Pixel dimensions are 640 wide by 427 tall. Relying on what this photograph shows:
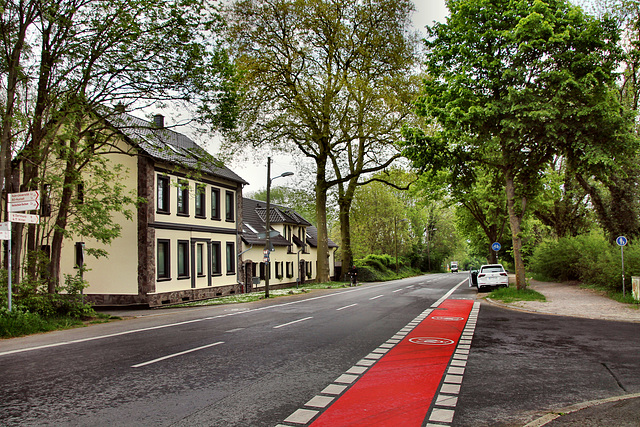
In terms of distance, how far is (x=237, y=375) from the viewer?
25.2 ft

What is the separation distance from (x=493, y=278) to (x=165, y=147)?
20.2m

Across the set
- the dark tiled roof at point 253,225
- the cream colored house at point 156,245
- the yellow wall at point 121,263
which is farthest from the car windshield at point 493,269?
the yellow wall at point 121,263

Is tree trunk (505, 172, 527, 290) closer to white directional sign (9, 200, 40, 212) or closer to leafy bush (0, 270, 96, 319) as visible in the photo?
leafy bush (0, 270, 96, 319)

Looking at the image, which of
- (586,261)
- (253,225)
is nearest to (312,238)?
(253,225)

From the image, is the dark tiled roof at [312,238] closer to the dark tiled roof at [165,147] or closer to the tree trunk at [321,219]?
the tree trunk at [321,219]

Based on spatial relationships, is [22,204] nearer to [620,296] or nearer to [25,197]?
[25,197]

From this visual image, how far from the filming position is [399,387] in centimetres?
691

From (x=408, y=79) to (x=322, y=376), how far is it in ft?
97.4

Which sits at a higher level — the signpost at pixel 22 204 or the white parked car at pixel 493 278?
the signpost at pixel 22 204

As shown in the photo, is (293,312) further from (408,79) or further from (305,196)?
(305,196)

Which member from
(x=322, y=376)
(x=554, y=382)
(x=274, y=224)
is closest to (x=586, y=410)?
(x=554, y=382)

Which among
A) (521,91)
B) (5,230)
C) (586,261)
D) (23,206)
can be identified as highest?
(521,91)

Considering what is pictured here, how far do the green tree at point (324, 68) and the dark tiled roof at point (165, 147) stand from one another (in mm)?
3598

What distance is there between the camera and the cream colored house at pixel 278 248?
39.8 m
